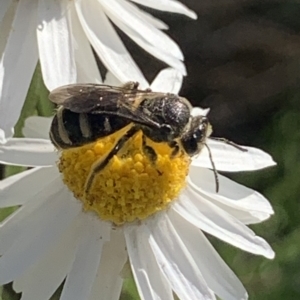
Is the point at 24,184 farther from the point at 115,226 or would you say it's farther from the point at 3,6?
the point at 3,6


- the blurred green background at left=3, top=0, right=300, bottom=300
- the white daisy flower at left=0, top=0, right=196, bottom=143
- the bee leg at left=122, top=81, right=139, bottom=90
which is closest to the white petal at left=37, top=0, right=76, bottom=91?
the white daisy flower at left=0, top=0, right=196, bottom=143

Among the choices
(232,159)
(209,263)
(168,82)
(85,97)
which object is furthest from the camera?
(168,82)

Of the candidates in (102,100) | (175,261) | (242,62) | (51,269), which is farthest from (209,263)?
(242,62)

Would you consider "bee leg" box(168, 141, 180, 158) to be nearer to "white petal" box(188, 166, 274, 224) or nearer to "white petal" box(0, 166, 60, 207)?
"white petal" box(188, 166, 274, 224)

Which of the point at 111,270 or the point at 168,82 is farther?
the point at 168,82

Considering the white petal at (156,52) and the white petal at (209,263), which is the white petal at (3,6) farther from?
the white petal at (209,263)

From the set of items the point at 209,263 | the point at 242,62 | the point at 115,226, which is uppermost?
the point at 115,226
